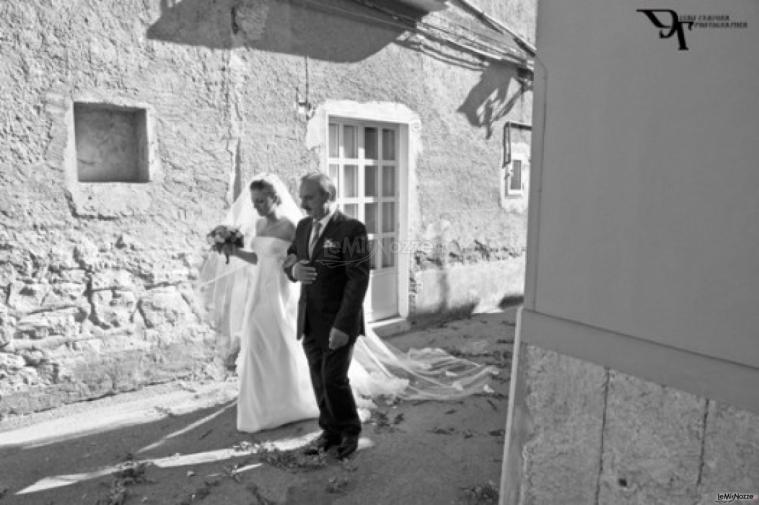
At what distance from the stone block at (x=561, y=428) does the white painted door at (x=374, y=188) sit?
4.70 metres

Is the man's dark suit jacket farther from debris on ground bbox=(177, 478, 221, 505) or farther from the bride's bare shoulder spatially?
debris on ground bbox=(177, 478, 221, 505)

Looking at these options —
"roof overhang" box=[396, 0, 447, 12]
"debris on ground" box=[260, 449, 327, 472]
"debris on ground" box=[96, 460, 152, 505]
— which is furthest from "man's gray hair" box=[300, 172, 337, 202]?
"roof overhang" box=[396, 0, 447, 12]

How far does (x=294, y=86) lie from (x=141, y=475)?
3.95 m

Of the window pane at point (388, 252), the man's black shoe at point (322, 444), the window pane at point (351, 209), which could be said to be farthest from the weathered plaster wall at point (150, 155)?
the man's black shoe at point (322, 444)

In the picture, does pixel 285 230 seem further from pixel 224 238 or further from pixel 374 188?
pixel 374 188

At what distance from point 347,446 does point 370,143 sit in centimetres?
420

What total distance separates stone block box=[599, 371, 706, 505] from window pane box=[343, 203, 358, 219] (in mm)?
5025

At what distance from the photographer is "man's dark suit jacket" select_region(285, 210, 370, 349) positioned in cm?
369

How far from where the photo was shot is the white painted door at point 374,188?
265 inches

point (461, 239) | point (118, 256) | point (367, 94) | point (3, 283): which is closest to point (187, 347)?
point (118, 256)

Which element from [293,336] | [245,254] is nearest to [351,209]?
[245,254]

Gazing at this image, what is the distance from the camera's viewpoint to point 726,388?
1805 millimetres

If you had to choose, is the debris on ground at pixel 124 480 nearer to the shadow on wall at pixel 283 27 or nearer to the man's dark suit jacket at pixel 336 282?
the man's dark suit jacket at pixel 336 282

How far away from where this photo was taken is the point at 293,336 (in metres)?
4.42
